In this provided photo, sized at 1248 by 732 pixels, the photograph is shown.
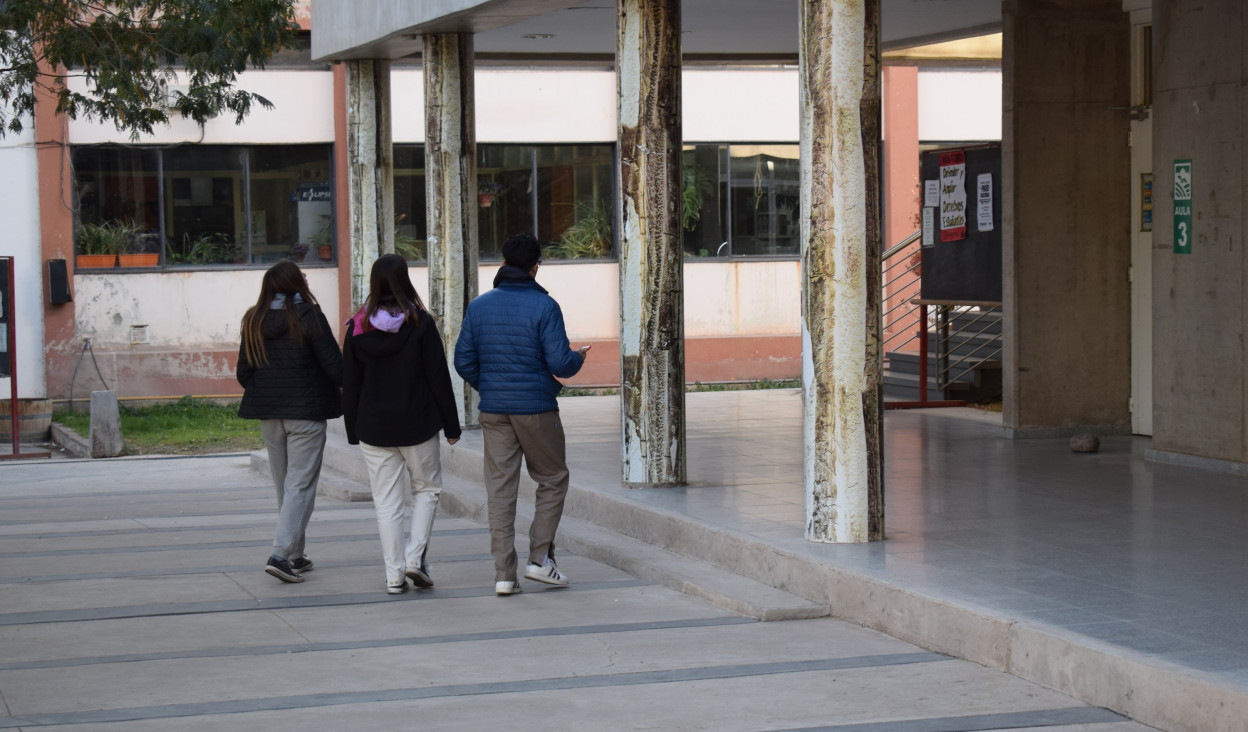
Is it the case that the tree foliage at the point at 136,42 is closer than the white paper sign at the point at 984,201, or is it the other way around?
the white paper sign at the point at 984,201

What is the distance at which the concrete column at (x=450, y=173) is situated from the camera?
14.0 m

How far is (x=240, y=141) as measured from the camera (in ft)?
76.2

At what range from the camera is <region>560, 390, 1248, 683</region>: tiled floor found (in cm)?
654

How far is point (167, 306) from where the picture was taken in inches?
899

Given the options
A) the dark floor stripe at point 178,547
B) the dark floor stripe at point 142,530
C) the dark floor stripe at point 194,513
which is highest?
the dark floor stripe at point 178,547

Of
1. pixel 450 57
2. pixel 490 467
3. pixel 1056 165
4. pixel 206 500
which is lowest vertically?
pixel 206 500

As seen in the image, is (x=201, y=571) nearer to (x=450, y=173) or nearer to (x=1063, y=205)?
(x=450, y=173)

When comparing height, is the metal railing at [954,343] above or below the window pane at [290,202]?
below

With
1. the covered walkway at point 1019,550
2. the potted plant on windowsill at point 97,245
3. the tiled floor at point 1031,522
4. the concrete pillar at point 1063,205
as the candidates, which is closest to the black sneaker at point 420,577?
the covered walkway at point 1019,550

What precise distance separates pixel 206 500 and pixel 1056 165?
26.2ft

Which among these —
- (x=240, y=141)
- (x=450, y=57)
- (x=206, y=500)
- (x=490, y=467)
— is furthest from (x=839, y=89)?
(x=240, y=141)

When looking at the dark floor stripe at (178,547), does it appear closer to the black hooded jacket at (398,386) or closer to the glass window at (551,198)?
the black hooded jacket at (398,386)

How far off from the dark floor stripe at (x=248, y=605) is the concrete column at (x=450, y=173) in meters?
5.59

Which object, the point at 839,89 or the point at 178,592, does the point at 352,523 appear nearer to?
the point at 178,592
